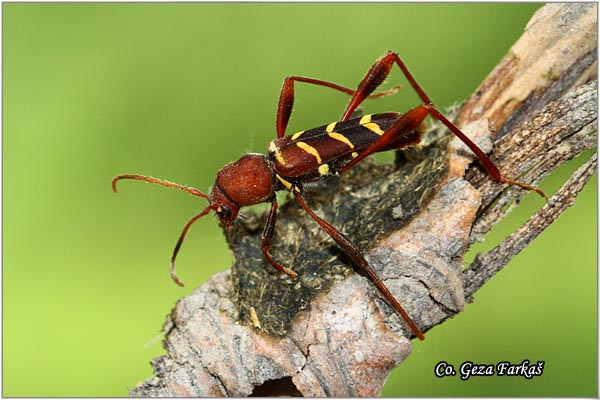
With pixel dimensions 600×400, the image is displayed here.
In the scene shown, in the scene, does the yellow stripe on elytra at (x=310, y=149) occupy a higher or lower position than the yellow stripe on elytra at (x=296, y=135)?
lower

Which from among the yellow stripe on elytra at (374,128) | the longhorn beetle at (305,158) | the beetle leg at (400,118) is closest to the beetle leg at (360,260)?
the longhorn beetle at (305,158)

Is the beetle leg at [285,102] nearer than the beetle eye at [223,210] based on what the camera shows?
No

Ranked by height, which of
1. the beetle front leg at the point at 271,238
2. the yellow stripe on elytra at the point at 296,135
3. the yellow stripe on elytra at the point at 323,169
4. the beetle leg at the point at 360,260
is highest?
the yellow stripe on elytra at the point at 296,135

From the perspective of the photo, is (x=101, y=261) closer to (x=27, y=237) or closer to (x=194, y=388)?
(x=27, y=237)

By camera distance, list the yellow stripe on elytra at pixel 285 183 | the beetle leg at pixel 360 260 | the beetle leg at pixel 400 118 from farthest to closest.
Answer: the yellow stripe on elytra at pixel 285 183, the beetle leg at pixel 400 118, the beetle leg at pixel 360 260

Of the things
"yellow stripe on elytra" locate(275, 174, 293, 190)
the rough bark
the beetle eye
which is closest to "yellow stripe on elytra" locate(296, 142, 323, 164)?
"yellow stripe on elytra" locate(275, 174, 293, 190)

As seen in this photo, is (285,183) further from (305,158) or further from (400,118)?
(400,118)

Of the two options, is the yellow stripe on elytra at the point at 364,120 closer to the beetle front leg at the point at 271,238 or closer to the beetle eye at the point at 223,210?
the beetle front leg at the point at 271,238
